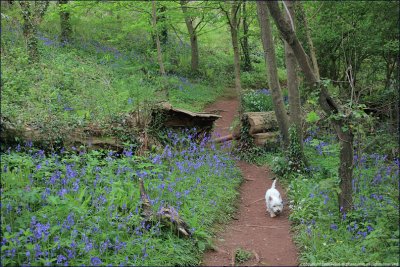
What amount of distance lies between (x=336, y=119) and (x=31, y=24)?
32.6 feet

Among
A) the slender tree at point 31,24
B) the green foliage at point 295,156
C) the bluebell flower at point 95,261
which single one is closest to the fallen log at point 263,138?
the green foliage at point 295,156

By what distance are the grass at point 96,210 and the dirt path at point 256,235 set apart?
243 millimetres

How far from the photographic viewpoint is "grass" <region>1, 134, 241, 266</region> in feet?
14.4

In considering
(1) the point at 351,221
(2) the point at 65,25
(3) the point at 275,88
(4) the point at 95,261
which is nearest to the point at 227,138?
(3) the point at 275,88

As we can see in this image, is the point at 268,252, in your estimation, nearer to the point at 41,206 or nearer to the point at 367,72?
the point at 41,206

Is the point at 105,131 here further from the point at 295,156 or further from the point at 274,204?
the point at 295,156

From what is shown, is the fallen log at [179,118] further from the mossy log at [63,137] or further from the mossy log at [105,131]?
the mossy log at [63,137]

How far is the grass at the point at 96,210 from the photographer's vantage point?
4391 mm

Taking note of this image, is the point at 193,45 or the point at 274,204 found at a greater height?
the point at 193,45

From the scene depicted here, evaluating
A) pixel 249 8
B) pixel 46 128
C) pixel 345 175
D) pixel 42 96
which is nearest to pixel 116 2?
pixel 249 8

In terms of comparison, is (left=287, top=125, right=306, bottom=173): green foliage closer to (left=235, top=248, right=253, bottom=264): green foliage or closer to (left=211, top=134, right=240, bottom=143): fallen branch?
(left=211, top=134, right=240, bottom=143): fallen branch

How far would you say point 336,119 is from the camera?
17.6 ft

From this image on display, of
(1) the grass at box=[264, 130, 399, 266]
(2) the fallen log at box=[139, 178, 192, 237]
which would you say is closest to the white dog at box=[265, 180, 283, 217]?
(1) the grass at box=[264, 130, 399, 266]

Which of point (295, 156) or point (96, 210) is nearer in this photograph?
point (96, 210)
